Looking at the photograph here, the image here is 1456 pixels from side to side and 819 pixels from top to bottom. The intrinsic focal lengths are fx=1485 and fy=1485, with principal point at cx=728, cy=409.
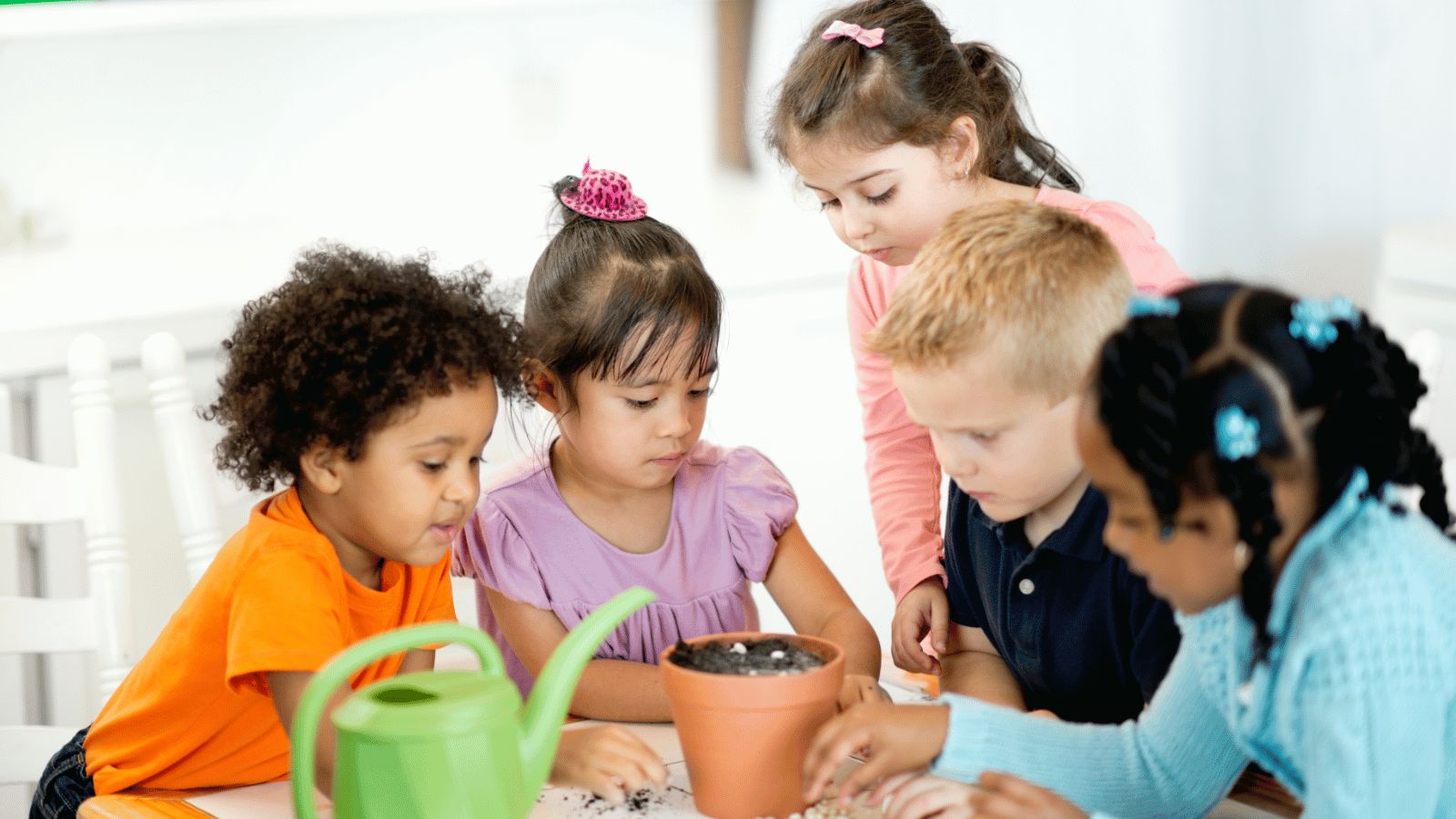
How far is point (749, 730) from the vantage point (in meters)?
1.01

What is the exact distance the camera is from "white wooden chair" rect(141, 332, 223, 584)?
152cm

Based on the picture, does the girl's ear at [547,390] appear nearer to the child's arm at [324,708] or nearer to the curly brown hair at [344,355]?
the curly brown hair at [344,355]

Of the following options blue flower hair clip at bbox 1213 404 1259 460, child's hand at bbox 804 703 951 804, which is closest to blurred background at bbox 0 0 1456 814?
child's hand at bbox 804 703 951 804

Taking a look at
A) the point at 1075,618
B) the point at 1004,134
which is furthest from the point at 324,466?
the point at 1004,134

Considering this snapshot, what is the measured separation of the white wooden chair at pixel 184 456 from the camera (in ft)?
4.99

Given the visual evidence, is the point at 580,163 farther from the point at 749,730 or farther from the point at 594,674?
the point at 749,730

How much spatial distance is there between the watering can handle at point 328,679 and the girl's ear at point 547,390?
1.75 feet

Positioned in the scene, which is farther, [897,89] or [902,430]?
[902,430]

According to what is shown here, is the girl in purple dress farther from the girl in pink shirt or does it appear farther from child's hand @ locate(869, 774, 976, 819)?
child's hand @ locate(869, 774, 976, 819)

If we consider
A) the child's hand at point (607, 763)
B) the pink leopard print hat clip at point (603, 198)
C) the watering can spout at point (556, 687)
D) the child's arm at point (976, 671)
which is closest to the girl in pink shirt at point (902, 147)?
the child's arm at point (976, 671)

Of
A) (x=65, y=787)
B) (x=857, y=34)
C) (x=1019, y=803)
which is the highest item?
(x=857, y=34)

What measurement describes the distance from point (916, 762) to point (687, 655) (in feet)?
0.59

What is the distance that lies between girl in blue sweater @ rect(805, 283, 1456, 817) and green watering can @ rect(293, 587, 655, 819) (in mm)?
392

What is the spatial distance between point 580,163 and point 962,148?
1.01 m
